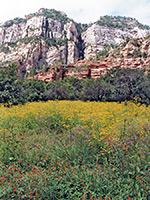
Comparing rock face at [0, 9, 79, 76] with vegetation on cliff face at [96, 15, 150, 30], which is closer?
rock face at [0, 9, 79, 76]

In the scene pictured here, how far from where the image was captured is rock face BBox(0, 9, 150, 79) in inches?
3561

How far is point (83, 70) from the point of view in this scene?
56.2 m

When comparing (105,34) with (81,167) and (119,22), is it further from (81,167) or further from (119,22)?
(81,167)

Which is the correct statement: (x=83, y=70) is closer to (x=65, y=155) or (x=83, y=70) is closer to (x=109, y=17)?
(x=65, y=155)

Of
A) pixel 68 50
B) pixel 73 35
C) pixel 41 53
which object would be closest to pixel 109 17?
pixel 73 35

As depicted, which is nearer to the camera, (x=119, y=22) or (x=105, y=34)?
(x=105, y=34)

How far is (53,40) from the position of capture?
10294 centimetres

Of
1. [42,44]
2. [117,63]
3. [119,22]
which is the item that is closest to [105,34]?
[119,22]

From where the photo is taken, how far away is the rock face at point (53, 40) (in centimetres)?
9044

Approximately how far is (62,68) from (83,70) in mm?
8632

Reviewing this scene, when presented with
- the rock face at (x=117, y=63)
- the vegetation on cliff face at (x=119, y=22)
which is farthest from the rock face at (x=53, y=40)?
the rock face at (x=117, y=63)

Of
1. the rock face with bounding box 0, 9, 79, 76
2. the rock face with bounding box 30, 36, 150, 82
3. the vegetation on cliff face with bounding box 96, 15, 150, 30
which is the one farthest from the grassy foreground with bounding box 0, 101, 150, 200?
the vegetation on cliff face with bounding box 96, 15, 150, 30

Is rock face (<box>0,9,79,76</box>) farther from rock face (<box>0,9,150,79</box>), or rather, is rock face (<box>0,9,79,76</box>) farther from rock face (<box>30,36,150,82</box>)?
rock face (<box>30,36,150,82</box>)

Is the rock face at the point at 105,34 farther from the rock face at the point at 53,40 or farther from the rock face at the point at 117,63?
the rock face at the point at 117,63
